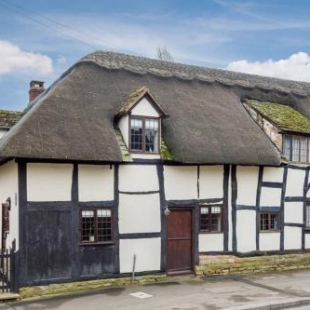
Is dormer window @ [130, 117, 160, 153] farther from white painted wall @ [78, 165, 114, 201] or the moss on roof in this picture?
the moss on roof

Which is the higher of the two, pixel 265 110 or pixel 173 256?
pixel 265 110

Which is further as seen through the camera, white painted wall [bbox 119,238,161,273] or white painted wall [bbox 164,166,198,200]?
white painted wall [bbox 164,166,198,200]

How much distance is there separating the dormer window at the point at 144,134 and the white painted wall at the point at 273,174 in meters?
4.29

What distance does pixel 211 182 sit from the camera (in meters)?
15.1

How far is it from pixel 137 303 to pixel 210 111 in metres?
7.40

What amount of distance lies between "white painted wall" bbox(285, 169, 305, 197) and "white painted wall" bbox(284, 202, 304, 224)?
360 mm

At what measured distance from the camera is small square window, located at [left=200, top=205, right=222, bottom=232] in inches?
592

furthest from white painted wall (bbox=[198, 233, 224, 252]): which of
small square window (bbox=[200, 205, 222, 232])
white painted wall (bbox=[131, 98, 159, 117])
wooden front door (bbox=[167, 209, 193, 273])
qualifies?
white painted wall (bbox=[131, 98, 159, 117])

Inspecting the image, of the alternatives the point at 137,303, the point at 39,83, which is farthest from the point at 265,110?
the point at 39,83

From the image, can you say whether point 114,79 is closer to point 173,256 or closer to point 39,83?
point 173,256

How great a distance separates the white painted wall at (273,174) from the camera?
52.9ft

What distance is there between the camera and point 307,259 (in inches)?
655

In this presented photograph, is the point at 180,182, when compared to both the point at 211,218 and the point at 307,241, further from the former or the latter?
the point at 307,241

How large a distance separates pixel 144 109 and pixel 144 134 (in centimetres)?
76
